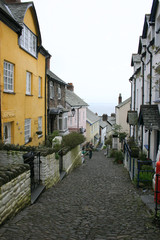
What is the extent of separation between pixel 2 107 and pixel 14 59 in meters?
2.87

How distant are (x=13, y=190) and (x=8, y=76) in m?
7.52

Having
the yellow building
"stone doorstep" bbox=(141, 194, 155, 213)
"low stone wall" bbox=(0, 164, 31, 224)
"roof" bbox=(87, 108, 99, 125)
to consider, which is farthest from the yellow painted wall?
"roof" bbox=(87, 108, 99, 125)

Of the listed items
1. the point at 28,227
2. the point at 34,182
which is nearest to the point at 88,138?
the point at 34,182

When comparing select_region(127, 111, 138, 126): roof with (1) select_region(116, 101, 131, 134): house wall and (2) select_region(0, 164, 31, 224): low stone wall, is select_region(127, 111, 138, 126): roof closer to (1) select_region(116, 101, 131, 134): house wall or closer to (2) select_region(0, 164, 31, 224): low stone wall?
(1) select_region(116, 101, 131, 134): house wall

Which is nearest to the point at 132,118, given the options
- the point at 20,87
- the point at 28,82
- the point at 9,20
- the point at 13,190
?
the point at 28,82

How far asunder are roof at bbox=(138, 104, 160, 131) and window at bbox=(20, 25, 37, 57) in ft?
25.6

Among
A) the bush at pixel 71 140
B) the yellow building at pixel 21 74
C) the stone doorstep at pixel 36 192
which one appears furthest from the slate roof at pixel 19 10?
the stone doorstep at pixel 36 192

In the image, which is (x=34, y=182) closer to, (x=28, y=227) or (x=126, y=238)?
(x=28, y=227)

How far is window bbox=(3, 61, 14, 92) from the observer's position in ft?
37.7

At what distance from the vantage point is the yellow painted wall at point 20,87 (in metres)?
11.2

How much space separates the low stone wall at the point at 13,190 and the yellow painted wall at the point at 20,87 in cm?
532

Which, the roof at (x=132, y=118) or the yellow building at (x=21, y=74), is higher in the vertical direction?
the yellow building at (x=21, y=74)

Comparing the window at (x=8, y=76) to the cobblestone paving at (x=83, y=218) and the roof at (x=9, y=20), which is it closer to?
the roof at (x=9, y=20)

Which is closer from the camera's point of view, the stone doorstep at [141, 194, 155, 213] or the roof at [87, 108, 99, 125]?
the stone doorstep at [141, 194, 155, 213]
